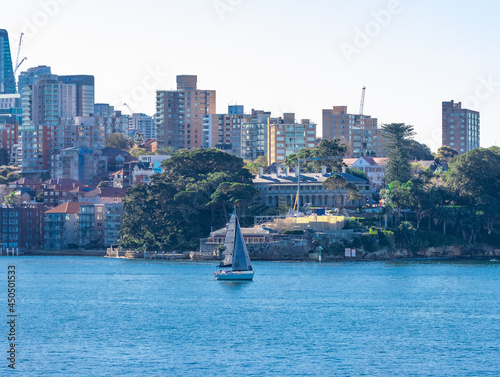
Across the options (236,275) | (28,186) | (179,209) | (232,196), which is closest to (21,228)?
(179,209)

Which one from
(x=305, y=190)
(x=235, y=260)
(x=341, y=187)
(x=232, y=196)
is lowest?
(x=235, y=260)

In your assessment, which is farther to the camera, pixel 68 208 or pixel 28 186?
pixel 28 186

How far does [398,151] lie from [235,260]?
70.1 meters

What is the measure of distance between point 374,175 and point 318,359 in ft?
462

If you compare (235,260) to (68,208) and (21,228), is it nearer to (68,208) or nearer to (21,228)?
(68,208)

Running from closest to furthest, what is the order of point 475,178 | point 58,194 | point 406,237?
point 406,237, point 475,178, point 58,194

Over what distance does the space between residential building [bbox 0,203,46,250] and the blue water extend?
4119 centimetres

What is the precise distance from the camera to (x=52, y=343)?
65.3 m

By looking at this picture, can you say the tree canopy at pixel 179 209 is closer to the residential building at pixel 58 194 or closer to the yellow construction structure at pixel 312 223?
the yellow construction structure at pixel 312 223

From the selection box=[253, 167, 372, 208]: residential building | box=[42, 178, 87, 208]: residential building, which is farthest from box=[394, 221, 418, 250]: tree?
box=[42, 178, 87, 208]: residential building

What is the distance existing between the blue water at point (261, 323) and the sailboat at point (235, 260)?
1.80 meters

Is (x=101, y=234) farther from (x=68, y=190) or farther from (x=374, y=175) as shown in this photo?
(x=374, y=175)

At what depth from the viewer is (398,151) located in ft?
547

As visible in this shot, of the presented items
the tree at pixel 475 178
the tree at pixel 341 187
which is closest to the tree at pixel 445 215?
the tree at pixel 475 178
